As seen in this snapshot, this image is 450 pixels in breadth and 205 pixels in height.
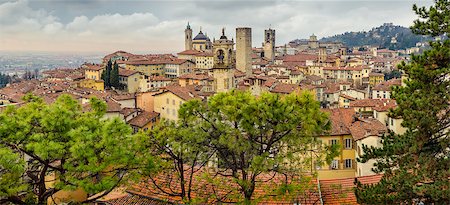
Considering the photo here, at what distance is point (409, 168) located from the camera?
12758 millimetres

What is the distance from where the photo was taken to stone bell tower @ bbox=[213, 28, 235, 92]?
64062 mm

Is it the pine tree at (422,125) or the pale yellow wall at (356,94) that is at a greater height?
the pine tree at (422,125)

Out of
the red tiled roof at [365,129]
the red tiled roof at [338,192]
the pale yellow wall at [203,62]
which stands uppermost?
the pale yellow wall at [203,62]

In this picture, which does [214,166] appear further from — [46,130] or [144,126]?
[144,126]

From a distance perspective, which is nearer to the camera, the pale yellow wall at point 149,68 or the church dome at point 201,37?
the pale yellow wall at point 149,68

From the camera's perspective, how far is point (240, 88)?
63969mm

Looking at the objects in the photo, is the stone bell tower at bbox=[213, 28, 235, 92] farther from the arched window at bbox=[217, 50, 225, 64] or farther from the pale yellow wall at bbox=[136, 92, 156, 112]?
the pale yellow wall at bbox=[136, 92, 156, 112]

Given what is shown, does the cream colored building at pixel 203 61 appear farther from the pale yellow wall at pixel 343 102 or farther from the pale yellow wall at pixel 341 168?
the pale yellow wall at pixel 341 168

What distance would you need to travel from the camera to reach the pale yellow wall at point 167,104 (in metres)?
48.6

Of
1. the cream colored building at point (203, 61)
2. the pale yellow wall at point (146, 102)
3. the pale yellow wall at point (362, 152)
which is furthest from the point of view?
the cream colored building at point (203, 61)

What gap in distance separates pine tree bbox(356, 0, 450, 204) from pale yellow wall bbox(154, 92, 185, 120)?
36.4m

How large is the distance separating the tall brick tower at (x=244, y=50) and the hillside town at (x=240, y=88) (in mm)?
209

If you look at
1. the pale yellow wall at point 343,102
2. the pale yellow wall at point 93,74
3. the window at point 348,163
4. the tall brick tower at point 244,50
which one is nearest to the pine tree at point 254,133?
the window at point 348,163

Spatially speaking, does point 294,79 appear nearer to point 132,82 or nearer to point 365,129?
point 132,82
